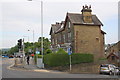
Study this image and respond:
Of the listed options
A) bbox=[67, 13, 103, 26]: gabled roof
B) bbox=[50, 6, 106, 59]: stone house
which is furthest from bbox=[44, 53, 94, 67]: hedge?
bbox=[67, 13, 103, 26]: gabled roof

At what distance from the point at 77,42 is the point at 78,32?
1972 mm

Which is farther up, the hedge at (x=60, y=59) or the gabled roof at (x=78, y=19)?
the gabled roof at (x=78, y=19)

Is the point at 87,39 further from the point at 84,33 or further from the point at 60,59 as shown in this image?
the point at 60,59

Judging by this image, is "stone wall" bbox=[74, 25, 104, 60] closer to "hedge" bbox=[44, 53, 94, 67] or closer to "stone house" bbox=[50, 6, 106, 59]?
"stone house" bbox=[50, 6, 106, 59]

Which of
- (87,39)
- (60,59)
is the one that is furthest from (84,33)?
(60,59)

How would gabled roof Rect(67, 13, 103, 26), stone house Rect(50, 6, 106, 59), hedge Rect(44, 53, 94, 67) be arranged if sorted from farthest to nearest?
gabled roof Rect(67, 13, 103, 26) → stone house Rect(50, 6, 106, 59) → hedge Rect(44, 53, 94, 67)

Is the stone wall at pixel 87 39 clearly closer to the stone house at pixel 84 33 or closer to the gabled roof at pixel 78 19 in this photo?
the stone house at pixel 84 33

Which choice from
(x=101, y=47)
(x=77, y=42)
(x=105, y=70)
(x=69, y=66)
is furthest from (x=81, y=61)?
(x=101, y=47)

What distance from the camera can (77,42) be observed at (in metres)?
44.4

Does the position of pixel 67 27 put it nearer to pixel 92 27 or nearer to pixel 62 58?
pixel 92 27

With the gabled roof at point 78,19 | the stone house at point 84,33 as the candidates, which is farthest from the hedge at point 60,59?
the gabled roof at point 78,19

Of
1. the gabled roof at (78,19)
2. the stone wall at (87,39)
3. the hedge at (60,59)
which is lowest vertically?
the hedge at (60,59)

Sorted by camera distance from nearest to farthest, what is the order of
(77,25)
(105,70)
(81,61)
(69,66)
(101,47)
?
(105,70), (69,66), (81,61), (77,25), (101,47)

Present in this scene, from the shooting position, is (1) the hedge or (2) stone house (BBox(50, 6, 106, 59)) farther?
(2) stone house (BBox(50, 6, 106, 59))
